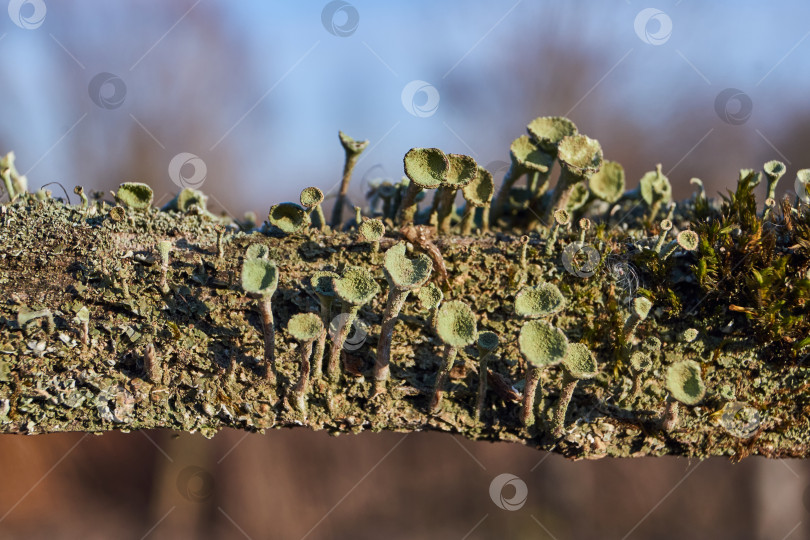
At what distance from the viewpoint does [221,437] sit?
16.4ft

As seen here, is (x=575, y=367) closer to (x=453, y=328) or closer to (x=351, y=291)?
(x=453, y=328)

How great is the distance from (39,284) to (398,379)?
3.34ft

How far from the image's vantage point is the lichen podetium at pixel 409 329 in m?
1.46

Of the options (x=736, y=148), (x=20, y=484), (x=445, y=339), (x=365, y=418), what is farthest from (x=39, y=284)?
(x=736, y=148)

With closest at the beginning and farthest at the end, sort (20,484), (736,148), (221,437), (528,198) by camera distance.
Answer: (528,198), (20,484), (221,437), (736,148)

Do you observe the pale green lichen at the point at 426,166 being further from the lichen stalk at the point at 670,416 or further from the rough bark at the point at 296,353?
the lichen stalk at the point at 670,416

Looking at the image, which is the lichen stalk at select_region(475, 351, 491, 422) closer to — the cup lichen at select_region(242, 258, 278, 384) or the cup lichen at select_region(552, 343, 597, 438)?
the cup lichen at select_region(552, 343, 597, 438)

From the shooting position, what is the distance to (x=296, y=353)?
1521 millimetres

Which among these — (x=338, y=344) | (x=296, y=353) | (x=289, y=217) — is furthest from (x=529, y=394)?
(x=289, y=217)

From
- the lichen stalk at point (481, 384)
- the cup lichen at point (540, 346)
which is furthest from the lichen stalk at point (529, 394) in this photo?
the lichen stalk at point (481, 384)

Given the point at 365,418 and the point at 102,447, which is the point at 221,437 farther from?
the point at 365,418

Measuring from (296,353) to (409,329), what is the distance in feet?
1.04

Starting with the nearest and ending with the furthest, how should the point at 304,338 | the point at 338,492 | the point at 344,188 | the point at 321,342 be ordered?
the point at 304,338, the point at 321,342, the point at 344,188, the point at 338,492

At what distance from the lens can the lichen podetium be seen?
1.46 meters
